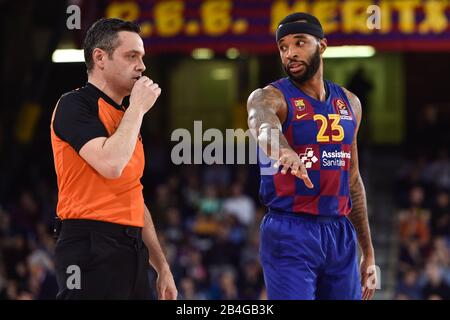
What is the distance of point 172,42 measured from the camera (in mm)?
14273

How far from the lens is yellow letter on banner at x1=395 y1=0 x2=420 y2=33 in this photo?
45.2 feet

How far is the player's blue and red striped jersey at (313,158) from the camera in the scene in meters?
5.36

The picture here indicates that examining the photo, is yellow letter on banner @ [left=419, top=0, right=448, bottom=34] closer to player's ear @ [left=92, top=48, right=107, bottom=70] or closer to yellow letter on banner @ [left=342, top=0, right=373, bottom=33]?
yellow letter on banner @ [left=342, top=0, right=373, bottom=33]

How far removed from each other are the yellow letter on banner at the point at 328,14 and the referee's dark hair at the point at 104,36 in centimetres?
904

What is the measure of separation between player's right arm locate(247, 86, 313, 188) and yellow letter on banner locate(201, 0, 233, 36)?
8849mm

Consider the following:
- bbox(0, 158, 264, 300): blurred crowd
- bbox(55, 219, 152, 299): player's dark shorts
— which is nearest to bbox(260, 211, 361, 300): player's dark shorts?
bbox(55, 219, 152, 299): player's dark shorts

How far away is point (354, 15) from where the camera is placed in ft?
44.8

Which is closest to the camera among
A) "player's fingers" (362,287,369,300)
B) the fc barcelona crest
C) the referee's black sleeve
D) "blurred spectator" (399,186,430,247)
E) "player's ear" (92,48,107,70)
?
the referee's black sleeve

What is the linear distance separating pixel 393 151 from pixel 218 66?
13.1ft

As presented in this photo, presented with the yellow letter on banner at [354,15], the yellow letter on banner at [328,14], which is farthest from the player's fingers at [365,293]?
the yellow letter on banner at [354,15]
